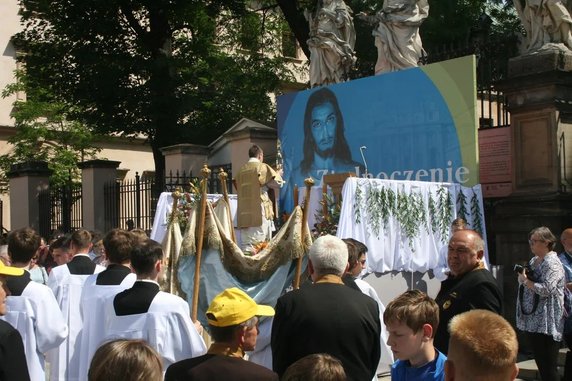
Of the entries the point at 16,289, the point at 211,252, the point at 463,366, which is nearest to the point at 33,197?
the point at 211,252

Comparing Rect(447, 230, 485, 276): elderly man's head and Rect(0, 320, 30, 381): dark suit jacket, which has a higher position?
Rect(447, 230, 485, 276): elderly man's head

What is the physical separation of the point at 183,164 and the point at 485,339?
17.8m

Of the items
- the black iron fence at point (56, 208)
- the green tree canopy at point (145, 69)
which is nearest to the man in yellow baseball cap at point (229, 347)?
the black iron fence at point (56, 208)

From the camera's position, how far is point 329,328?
5.20m

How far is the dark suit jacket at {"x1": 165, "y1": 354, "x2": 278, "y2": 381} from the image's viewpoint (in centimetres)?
393

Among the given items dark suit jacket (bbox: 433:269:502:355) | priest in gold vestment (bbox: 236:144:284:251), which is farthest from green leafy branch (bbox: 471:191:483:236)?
dark suit jacket (bbox: 433:269:502:355)

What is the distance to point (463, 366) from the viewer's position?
2936 mm

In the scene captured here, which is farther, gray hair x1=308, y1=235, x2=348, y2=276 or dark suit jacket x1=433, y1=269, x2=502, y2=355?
dark suit jacket x1=433, y1=269, x2=502, y2=355

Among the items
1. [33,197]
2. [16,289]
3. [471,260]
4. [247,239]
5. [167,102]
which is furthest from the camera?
[167,102]

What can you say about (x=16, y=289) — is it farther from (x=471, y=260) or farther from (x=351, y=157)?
(x=351, y=157)

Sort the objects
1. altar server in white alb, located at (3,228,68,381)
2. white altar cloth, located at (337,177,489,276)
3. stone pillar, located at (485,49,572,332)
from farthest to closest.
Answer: stone pillar, located at (485,49,572,332)
white altar cloth, located at (337,177,489,276)
altar server in white alb, located at (3,228,68,381)

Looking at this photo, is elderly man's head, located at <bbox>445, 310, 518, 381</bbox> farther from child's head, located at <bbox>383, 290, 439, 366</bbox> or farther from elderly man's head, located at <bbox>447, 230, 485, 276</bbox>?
elderly man's head, located at <bbox>447, 230, 485, 276</bbox>

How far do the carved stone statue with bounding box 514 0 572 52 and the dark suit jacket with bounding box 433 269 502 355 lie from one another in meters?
7.96

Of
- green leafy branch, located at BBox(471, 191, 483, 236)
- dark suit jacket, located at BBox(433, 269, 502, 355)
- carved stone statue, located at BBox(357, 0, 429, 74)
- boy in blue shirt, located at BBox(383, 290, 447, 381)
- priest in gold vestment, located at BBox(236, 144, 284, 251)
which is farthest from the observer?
carved stone statue, located at BBox(357, 0, 429, 74)
